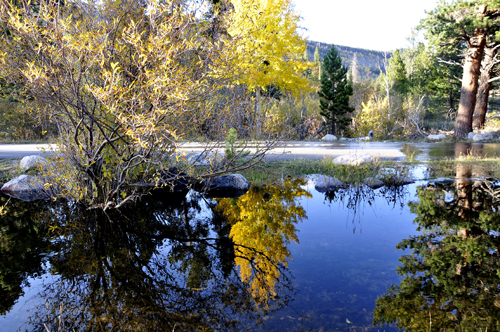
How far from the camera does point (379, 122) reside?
2097cm

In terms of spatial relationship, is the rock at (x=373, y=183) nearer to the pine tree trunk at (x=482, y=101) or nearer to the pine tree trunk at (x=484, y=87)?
the pine tree trunk at (x=484, y=87)

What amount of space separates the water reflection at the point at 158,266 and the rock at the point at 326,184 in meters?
1.32

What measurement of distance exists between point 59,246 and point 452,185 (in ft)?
24.7

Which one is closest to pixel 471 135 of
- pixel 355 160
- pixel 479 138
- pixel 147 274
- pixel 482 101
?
pixel 479 138

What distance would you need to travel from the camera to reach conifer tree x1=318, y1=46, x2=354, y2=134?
22.2 m

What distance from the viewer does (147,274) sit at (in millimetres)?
3607

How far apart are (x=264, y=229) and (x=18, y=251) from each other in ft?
10.9

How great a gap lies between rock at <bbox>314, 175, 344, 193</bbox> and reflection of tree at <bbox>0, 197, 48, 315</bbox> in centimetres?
525

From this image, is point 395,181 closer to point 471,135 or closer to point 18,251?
point 18,251

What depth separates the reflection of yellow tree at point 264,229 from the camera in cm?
354

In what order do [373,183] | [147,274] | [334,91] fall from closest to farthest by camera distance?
[147,274] → [373,183] → [334,91]

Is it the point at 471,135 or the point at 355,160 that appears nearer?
the point at 355,160

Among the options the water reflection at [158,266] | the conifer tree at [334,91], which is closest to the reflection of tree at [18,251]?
the water reflection at [158,266]

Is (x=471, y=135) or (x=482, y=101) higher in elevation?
(x=482, y=101)
